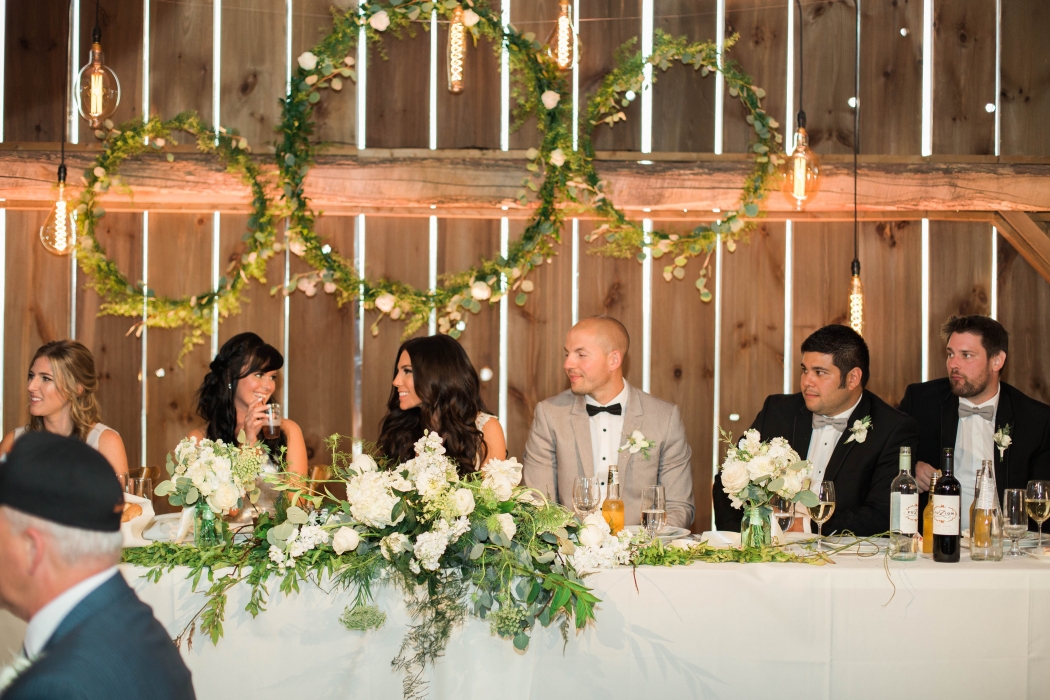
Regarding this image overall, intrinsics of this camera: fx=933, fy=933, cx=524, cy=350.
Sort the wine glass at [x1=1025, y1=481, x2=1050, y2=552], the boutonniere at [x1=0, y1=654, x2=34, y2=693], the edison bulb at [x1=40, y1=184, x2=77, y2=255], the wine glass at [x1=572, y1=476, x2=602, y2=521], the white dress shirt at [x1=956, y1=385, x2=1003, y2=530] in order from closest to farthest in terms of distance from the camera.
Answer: the boutonniere at [x1=0, y1=654, x2=34, y2=693]
the wine glass at [x1=572, y1=476, x2=602, y2=521]
the wine glass at [x1=1025, y1=481, x2=1050, y2=552]
the edison bulb at [x1=40, y1=184, x2=77, y2=255]
the white dress shirt at [x1=956, y1=385, x2=1003, y2=530]

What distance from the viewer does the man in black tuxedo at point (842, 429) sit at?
3678 mm

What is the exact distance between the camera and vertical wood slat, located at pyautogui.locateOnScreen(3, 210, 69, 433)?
188 inches

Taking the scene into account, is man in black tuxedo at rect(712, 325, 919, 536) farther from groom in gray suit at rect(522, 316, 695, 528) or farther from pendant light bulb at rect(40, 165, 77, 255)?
pendant light bulb at rect(40, 165, 77, 255)

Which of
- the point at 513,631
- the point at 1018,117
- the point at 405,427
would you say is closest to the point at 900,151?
the point at 1018,117

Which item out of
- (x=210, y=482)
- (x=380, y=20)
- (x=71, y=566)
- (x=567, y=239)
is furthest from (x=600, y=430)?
(x=71, y=566)

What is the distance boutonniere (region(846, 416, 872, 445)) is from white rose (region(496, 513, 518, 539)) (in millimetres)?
1802

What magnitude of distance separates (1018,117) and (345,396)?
3776 mm

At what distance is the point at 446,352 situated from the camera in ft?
12.9

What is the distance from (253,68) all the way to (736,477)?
3407 millimetres

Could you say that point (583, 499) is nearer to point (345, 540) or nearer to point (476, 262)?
point (345, 540)

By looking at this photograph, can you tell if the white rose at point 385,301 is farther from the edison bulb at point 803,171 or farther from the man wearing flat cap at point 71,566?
the man wearing flat cap at point 71,566

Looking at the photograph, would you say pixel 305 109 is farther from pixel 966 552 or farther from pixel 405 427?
pixel 966 552

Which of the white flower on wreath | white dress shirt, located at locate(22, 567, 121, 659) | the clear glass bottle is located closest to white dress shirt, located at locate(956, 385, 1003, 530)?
the clear glass bottle

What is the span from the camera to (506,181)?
14.9 ft
